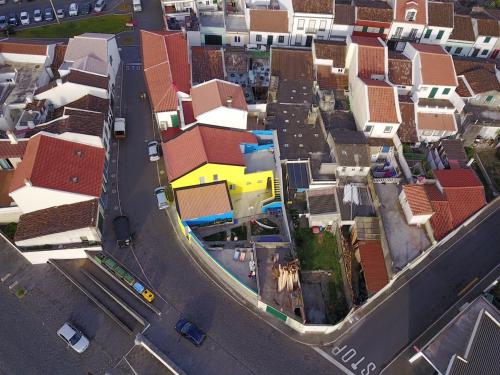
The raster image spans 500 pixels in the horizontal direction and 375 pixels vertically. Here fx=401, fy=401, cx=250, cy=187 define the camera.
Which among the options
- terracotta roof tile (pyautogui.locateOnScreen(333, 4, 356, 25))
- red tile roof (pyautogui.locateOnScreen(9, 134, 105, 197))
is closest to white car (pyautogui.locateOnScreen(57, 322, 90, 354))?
red tile roof (pyautogui.locateOnScreen(9, 134, 105, 197))

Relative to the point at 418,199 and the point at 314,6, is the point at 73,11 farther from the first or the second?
the point at 418,199

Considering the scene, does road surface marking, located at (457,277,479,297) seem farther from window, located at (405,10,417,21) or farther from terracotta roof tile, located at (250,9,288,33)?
terracotta roof tile, located at (250,9,288,33)

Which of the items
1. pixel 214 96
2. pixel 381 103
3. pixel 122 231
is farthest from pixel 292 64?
pixel 122 231

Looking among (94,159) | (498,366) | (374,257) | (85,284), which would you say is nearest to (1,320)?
(85,284)

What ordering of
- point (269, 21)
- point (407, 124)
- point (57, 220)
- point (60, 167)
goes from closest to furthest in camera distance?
point (57, 220) → point (60, 167) → point (407, 124) → point (269, 21)

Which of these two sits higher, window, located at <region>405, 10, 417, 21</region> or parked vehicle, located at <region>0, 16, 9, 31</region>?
window, located at <region>405, 10, 417, 21</region>
